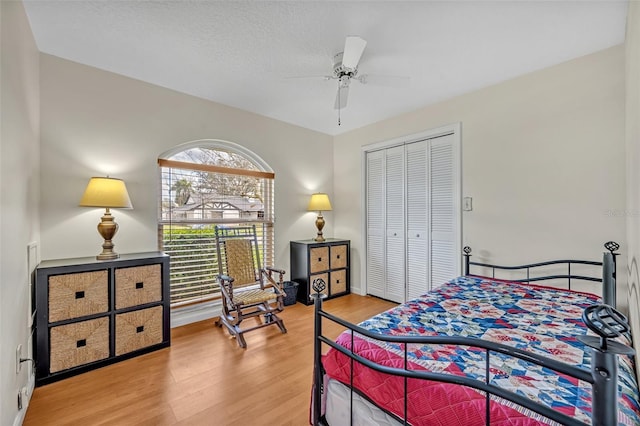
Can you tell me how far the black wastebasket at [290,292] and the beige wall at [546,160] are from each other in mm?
2188

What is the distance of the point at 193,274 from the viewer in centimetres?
322

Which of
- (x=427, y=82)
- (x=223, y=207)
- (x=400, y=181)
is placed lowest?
(x=223, y=207)

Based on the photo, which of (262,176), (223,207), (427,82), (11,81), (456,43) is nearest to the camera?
(11,81)

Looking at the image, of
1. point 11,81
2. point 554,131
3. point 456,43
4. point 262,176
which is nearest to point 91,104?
point 11,81

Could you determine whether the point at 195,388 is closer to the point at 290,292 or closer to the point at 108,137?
the point at 290,292

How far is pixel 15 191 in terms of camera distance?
5.53ft

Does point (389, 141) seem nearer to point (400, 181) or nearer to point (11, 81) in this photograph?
point (400, 181)

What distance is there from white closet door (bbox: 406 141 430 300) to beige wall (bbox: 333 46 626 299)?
45 centimetres

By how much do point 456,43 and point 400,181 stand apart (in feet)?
6.09

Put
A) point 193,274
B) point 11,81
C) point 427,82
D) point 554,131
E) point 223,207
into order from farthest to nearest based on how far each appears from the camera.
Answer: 1. point 223,207
2. point 193,274
3. point 427,82
4. point 554,131
5. point 11,81

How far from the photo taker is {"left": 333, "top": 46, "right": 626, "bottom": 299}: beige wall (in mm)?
2301

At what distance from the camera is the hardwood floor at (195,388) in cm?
176

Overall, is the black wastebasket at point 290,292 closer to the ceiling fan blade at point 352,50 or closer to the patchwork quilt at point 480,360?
the patchwork quilt at point 480,360

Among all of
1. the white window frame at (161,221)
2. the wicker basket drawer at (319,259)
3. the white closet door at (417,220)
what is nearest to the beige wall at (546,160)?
the white closet door at (417,220)
